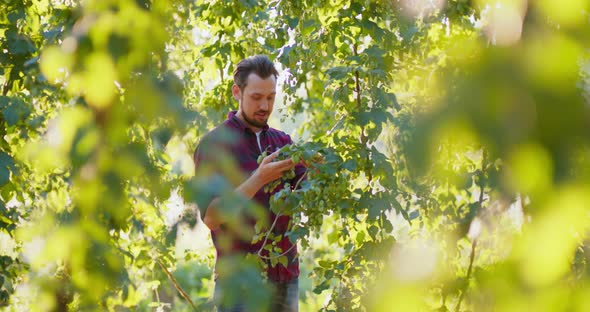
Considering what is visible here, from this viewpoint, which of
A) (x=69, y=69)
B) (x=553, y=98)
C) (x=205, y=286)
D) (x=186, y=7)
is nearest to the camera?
(x=553, y=98)

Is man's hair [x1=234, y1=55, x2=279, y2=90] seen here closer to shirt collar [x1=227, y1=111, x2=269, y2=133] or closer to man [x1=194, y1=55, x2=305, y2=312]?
man [x1=194, y1=55, x2=305, y2=312]

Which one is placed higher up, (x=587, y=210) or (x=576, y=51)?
(x=576, y=51)

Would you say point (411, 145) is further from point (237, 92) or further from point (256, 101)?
point (237, 92)

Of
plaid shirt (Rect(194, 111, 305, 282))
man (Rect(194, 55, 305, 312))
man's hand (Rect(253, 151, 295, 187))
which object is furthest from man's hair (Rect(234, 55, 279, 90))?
man's hand (Rect(253, 151, 295, 187))

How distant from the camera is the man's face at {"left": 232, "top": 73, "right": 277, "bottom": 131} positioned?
9.36ft

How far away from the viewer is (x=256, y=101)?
2.87 meters

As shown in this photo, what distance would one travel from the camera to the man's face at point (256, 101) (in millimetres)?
2854

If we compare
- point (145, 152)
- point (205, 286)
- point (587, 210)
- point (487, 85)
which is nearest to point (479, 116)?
point (487, 85)

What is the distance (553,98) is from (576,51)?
0.05 metres

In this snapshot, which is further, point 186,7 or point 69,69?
point 186,7

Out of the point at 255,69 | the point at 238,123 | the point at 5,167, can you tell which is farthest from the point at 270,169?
the point at 5,167

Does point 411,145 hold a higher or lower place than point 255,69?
lower

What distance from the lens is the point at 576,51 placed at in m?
0.74

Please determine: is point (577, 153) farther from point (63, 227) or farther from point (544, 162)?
point (63, 227)
